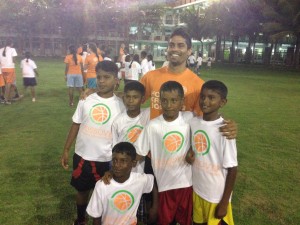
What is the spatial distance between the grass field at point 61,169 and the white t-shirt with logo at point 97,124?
1157 millimetres

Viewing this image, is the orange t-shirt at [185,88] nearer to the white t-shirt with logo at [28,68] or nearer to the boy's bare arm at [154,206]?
the boy's bare arm at [154,206]

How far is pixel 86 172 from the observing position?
3.33m

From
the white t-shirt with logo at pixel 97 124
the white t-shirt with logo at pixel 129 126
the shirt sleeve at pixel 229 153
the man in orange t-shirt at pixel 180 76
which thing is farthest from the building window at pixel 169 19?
the shirt sleeve at pixel 229 153

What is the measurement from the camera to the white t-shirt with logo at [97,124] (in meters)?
3.25

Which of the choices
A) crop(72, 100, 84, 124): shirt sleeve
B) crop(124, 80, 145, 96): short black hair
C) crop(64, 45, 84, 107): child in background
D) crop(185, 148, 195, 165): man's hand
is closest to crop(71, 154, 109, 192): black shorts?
crop(72, 100, 84, 124): shirt sleeve

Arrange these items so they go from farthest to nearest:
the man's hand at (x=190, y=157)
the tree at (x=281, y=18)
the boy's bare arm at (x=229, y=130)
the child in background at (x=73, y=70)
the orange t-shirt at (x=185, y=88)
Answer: the tree at (x=281, y=18) → the child in background at (x=73, y=70) → the orange t-shirt at (x=185, y=88) → the man's hand at (x=190, y=157) → the boy's bare arm at (x=229, y=130)

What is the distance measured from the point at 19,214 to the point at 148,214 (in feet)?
6.28

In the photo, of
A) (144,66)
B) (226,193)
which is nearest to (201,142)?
(226,193)

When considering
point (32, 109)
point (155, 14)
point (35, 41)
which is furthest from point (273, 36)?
point (35, 41)

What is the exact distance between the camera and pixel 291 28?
98.6 feet

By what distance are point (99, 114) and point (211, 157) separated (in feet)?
4.24

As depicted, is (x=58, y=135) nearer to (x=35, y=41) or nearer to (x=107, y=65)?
(x=107, y=65)

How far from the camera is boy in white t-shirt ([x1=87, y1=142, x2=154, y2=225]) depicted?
8.68ft

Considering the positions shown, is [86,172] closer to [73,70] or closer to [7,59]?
[73,70]
